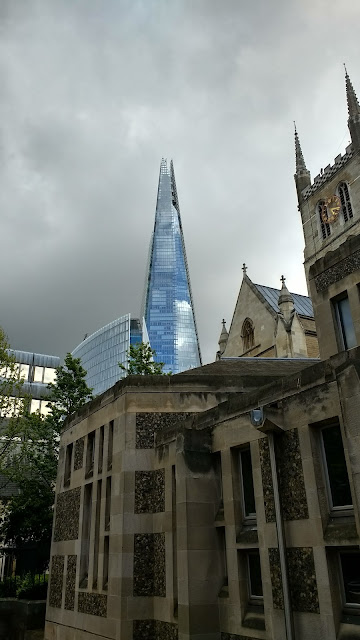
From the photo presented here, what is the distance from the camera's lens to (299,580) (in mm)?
8766

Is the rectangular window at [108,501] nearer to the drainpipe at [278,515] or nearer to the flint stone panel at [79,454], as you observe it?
the flint stone panel at [79,454]

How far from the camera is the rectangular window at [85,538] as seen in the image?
1585 cm

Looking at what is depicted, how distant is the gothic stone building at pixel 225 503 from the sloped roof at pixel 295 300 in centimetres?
1975

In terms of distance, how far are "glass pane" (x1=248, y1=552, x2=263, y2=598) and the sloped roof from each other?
2687 cm

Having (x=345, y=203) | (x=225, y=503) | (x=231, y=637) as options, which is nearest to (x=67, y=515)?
(x=225, y=503)

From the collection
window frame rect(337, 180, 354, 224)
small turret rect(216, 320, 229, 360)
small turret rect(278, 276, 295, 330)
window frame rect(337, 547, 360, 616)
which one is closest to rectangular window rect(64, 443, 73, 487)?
window frame rect(337, 547, 360, 616)

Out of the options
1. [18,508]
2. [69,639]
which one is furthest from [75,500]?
[18,508]

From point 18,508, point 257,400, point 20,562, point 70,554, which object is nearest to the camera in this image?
point 257,400

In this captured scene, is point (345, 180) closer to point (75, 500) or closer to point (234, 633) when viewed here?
point (75, 500)

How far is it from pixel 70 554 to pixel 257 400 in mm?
10277

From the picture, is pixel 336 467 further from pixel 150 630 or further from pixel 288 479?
pixel 150 630

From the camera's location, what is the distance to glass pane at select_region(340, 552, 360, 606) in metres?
8.08

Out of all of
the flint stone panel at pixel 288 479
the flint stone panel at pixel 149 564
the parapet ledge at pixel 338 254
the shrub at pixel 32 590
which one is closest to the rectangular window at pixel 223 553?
the flint stone panel at pixel 288 479

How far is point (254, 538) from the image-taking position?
1000 centimetres
